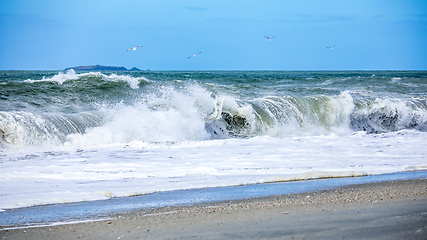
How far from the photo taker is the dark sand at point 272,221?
137 inches

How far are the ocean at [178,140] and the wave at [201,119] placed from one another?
32 mm

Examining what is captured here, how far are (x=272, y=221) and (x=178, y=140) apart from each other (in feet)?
23.6

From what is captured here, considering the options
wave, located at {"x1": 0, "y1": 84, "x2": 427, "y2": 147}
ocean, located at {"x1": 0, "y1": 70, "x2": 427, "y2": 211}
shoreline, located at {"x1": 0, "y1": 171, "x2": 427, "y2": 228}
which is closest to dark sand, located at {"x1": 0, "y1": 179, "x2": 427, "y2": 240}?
shoreline, located at {"x1": 0, "y1": 171, "x2": 427, "y2": 228}

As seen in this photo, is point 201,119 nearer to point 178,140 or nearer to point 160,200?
point 178,140

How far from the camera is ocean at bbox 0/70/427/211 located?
6.16 metres

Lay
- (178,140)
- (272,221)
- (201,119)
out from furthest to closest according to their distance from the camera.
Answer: (201,119)
(178,140)
(272,221)

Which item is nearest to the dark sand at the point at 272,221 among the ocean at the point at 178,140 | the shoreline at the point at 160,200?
the shoreline at the point at 160,200

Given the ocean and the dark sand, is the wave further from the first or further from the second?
the dark sand

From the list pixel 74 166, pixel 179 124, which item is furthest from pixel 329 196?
pixel 179 124

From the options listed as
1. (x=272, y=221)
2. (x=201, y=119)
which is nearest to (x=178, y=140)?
(x=201, y=119)

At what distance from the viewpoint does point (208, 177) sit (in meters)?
6.32

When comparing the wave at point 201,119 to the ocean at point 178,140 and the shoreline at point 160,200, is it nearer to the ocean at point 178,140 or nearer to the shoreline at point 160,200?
the ocean at point 178,140

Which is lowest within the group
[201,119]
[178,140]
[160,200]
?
[160,200]

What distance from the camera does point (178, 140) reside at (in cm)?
1088
